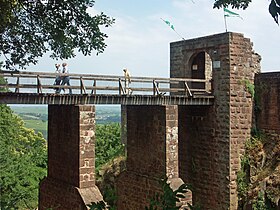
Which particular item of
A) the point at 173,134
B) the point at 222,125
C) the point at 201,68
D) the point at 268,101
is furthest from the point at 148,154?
the point at 201,68

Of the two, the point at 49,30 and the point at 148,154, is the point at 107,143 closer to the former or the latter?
the point at 148,154

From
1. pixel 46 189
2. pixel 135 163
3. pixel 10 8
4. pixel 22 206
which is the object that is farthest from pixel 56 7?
pixel 22 206

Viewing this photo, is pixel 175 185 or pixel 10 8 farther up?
pixel 10 8

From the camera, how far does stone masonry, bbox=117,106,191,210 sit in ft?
43.2

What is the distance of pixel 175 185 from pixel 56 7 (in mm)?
7218

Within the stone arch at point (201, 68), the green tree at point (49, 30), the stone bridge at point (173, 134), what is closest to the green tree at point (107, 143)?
the stone arch at point (201, 68)

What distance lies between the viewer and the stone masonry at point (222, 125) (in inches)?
564

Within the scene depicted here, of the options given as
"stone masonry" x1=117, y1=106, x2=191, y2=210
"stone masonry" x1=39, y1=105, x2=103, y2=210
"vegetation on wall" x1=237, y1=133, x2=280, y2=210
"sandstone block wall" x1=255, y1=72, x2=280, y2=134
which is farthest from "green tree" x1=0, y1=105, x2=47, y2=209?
"sandstone block wall" x1=255, y1=72, x2=280, y2=134

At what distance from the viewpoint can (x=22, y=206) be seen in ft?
77.5

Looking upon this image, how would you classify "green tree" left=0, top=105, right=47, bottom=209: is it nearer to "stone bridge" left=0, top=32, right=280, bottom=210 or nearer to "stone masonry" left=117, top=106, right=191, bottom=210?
"stone masonry" left=117, top=106, right=191, bottom=210

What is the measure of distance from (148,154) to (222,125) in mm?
2791

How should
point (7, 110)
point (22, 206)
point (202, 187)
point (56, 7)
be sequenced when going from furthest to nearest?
point (7, 110)
point (22, 206)
point (202, 187)
point (56, 7)

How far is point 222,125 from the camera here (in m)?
14.5

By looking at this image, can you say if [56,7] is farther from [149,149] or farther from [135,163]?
[135,163]
